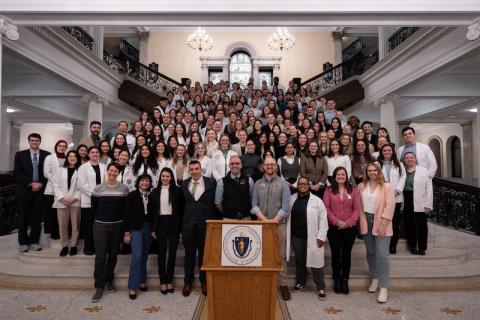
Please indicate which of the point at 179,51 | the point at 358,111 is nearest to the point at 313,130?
the point at 358,111

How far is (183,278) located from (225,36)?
16156 millimetres

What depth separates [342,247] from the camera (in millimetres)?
4785

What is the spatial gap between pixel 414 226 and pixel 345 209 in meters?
1.75

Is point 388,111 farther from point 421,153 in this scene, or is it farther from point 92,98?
point 92,98

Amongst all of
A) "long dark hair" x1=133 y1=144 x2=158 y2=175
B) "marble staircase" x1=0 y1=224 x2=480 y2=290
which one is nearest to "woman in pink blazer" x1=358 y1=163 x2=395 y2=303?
"marble staircase" x1=0 y1=224 x2=480 y2=290

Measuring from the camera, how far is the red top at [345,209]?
4.65 m

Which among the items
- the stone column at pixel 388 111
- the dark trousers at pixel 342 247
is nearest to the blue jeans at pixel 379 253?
the dark trousers at pixel 342 247

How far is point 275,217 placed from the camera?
464 cm

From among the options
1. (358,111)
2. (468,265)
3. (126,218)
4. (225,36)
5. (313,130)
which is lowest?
(468,265)

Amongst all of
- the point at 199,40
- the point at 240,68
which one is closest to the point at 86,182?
the point at 199,40

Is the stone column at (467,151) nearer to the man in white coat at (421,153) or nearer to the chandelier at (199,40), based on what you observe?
the chandelier at (199,40)

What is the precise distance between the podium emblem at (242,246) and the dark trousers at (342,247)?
184 cm

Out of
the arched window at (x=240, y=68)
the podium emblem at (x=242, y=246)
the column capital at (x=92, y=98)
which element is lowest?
the podium emblem at (x=242, y=246)

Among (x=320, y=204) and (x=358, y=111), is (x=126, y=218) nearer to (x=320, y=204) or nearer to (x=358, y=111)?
(x=320, y=204)
